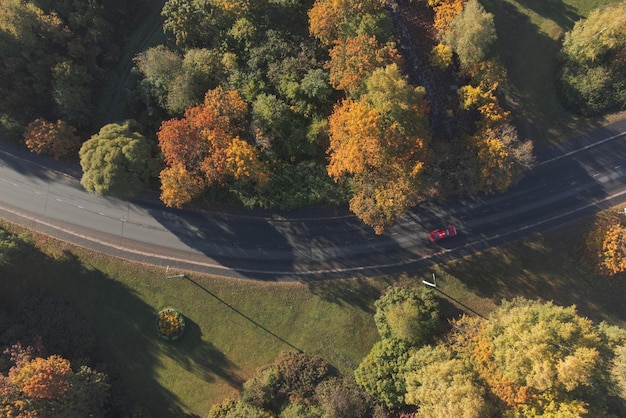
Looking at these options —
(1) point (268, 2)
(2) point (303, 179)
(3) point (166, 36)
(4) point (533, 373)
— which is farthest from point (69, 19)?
(4) point (533, 373)

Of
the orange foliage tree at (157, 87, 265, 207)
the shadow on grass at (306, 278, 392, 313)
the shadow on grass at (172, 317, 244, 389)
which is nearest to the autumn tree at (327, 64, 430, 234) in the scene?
the shadow on grass at (306, 278, 392, 313)

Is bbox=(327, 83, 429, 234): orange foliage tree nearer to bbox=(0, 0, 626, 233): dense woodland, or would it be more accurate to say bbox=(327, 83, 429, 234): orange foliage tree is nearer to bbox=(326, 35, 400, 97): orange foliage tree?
bbox=(0, 0, 626, 233): dense woodland

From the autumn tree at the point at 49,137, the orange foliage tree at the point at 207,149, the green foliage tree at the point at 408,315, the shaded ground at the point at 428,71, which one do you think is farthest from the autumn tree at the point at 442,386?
the autumn tree at the point at 49,137

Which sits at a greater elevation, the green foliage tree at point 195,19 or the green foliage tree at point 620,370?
the green foliage tree at point 195,19

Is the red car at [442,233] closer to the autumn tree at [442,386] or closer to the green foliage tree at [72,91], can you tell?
the autumn tree at [442,386]

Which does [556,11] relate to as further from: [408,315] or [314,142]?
[408,315]

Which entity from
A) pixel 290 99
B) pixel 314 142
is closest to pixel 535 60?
pixel 314 142

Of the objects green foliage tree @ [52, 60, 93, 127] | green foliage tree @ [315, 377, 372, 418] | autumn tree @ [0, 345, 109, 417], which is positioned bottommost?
autumn tree @ [0, 345, 109, 417]
